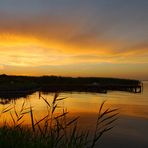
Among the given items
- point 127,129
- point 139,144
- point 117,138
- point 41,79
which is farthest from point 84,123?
point 41,79

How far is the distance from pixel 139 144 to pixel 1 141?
1022 centimetres

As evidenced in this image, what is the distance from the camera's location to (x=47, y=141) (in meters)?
7.66

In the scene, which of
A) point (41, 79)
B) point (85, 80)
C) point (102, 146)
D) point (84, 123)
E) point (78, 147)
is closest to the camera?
point (78, 147)

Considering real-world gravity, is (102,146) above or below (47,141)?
below

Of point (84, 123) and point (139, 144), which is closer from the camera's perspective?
point (139, 144)

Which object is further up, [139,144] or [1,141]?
[1,141]

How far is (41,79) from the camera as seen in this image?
118438 mm

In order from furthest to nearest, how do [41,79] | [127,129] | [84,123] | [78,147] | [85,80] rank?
[85,80]
[41,79]
[84,123]
[127,129]
[78,147]

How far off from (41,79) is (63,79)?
325 inches

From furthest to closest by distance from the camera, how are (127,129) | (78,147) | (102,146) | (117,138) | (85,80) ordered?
(85,80)
(127,129)
(117,138)
(102,146)
(78,147)

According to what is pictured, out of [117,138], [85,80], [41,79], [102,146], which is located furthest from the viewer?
[85,80]

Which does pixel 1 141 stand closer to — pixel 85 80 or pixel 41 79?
pixel 41 79

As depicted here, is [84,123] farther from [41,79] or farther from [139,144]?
[41,79]

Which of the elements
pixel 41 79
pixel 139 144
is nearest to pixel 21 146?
pixel 139 144
